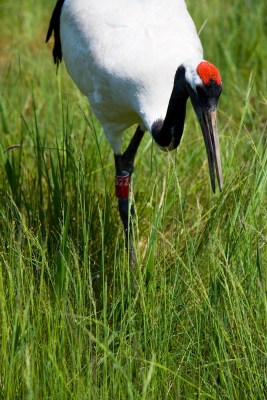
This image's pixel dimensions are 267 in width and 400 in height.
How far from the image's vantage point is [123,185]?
4.60 m

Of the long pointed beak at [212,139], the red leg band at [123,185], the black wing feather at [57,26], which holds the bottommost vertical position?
the red leg band at [123,185]

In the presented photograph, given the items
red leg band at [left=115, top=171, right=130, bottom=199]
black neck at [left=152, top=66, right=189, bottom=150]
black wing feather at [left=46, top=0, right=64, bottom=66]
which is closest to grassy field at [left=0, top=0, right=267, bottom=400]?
red leg band at [left=115, top=171, right=130, bottom=199]

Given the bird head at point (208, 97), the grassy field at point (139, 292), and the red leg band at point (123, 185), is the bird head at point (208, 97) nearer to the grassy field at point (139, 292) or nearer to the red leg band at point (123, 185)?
the grassy field at point (139, 292)

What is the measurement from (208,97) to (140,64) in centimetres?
52

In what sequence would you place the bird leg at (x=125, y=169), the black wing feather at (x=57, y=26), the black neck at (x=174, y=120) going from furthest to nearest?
1. the black wing feather at (x=57, y=26)
2. the bird leg at (x=125, y=169)
3. the black neck at (x=174, y=120)

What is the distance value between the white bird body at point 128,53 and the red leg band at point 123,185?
21 centimetres

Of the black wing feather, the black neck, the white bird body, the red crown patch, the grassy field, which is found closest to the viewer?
the grassy field

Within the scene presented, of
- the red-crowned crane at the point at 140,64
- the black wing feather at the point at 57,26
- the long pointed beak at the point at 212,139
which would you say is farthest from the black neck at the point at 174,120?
the black wing feather at the point at 57,26

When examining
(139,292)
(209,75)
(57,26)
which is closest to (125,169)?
(57,26)

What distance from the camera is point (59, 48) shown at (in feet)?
16.7

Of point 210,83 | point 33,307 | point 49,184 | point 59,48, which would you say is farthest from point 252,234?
point 59,48

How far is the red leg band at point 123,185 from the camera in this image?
15.1 feet

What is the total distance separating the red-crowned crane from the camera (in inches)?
150

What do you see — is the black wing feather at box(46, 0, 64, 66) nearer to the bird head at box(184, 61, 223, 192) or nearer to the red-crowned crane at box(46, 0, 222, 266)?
the red-crowned crane at box(46, 0, 222, 266)
